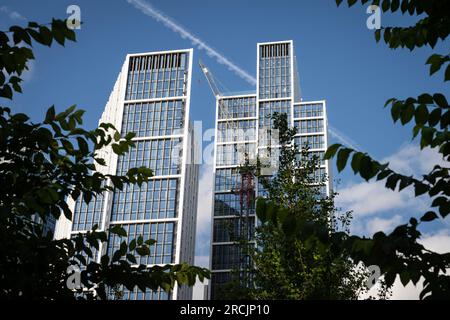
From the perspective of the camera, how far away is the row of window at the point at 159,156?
300 feet

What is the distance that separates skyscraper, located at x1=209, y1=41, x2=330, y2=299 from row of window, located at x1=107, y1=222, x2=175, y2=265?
25.2 m

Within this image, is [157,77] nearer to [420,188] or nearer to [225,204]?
[225,204]

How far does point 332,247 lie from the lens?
3.79 m

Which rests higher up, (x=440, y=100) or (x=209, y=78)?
(x=209, y=78)

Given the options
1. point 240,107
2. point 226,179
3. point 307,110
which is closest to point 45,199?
point 307,110

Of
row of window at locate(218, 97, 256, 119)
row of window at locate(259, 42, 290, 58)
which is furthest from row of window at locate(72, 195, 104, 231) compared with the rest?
row of window at locate(259, 42, 290, 58)

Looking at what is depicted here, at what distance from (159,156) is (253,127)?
109 ft

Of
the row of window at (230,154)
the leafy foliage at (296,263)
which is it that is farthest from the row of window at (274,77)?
the leafy foliage at (296,263)

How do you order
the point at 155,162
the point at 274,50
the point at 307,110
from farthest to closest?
1. the point at 274,50
2. the point at 307,110
3. the point at 155,162

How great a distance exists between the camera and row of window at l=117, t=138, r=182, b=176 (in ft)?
300

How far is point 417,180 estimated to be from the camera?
3.84 m
